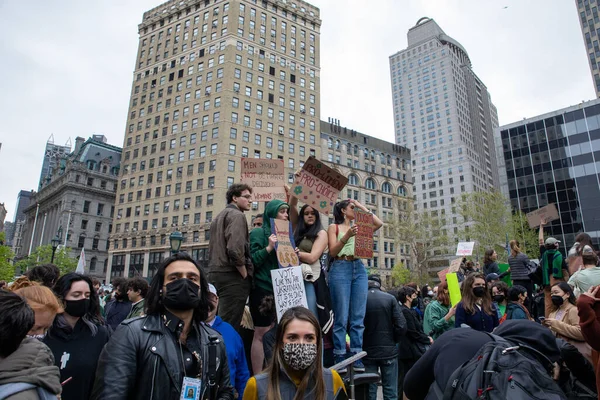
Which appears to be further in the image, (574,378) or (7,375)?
(574,378)

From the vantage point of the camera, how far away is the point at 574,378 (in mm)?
3246

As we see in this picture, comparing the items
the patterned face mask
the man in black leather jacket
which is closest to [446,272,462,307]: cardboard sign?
the patterned face mask

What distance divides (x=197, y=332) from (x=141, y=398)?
0.59 m

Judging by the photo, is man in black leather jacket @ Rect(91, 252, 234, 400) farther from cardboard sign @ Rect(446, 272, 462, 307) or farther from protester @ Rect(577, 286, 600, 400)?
cardboard sign @ Rect(446, 272, 462, 307)

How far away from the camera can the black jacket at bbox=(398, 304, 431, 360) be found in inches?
280

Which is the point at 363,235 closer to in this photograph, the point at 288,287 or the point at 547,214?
the point at 288,287

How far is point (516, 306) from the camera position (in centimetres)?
699

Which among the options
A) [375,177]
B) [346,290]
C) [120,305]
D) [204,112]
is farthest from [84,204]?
[346,290]

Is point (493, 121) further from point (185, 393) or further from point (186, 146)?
point (185, 393)

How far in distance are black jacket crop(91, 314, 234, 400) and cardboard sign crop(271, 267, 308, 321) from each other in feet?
7.46

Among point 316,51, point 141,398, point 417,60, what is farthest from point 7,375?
point 417,60

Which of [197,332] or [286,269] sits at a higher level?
[286,269]

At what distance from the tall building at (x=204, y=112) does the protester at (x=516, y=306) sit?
53.5m

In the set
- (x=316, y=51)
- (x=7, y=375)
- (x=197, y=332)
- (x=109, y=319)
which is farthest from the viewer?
(x=316, y=51)
